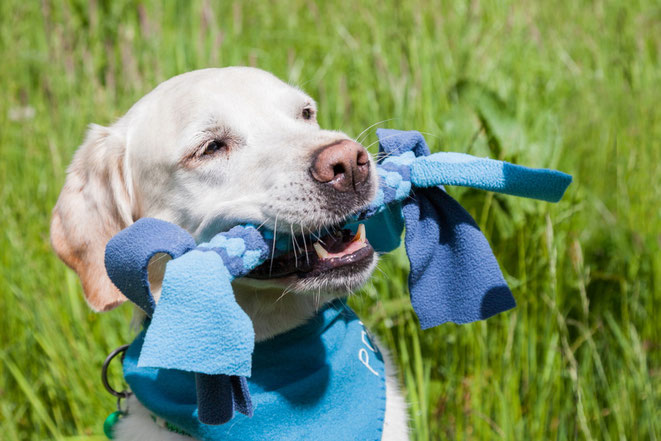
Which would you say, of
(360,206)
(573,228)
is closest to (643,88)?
(573,228)

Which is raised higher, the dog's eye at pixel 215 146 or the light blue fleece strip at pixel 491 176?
the light blue fleece strip at pixel 491 176

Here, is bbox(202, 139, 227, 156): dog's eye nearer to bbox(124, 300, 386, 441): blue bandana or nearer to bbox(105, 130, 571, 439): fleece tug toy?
bbox(105, 130, 571, 439): fleece tug toy

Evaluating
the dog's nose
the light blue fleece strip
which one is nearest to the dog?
the dog's nose

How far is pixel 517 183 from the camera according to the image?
176 cm

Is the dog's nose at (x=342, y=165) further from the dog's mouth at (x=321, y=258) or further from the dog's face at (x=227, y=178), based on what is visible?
the dog's mouth at (x=321, y=258)

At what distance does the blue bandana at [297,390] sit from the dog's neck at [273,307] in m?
0.02

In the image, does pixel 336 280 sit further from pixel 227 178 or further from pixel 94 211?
pixel 94 211

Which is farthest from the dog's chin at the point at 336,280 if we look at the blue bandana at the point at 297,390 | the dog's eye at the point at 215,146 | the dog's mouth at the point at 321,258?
the dog's eye at the point at 215,146

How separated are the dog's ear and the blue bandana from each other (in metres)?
0.23

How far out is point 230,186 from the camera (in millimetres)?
1969

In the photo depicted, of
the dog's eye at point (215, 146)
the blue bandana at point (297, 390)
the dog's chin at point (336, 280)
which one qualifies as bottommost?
the blue bandana at point (297, 390)

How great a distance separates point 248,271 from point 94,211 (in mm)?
773

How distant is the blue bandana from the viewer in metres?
1.88

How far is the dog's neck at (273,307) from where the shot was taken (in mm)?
1962
